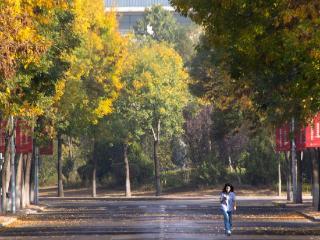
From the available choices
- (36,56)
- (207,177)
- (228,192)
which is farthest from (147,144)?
(36,56)

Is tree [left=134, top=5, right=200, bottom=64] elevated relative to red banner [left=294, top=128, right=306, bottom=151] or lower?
elevated

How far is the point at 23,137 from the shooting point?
56094mm

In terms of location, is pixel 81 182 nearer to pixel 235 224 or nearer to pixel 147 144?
pixel 147 144

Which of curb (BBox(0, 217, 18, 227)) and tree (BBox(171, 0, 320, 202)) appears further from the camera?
curb (BBox(0, 217, 18, 227))

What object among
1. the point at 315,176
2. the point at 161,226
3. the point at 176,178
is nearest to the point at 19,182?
the point at 315,176

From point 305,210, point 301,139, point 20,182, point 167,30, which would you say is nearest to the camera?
point 301,139

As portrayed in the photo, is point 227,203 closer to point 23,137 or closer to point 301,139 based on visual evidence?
point 301,139

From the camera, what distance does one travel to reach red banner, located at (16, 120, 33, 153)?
55.4 meters

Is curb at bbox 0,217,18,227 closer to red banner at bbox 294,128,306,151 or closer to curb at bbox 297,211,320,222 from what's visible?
curb at bbox 297,211,320,222

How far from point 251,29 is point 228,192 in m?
11.0

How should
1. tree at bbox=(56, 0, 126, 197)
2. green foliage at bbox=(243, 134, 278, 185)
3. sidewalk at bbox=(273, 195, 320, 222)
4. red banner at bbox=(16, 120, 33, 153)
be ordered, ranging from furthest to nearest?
1. green foliage at bbox=(243, 134, 278, 185)
2. tree at bbox=(56, 0, 126, 197)
3. red banner at bbox=(16, 120, 33, 153)
4. sidewalk at bbox=(273, 195, 320, 222)

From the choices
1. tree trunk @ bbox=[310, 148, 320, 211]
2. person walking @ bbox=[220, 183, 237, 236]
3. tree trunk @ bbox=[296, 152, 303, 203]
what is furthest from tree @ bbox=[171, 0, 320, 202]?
tree trunk @ bbox=[296, 152, 303, 203]

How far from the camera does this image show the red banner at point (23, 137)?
2180 inches

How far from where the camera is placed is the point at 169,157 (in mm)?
103188
